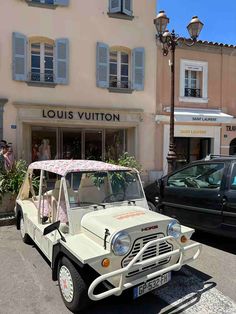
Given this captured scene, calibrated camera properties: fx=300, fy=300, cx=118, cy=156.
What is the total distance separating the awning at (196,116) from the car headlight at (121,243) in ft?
28.5

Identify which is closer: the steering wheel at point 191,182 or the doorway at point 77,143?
the steering wheel at point 191,182

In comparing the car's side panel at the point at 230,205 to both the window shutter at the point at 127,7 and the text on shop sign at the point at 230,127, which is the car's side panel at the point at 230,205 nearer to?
the text on shop sign at the point at 230,127

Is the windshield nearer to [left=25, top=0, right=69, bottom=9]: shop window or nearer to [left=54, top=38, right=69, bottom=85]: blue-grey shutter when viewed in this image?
[left=54, top=38, right=69, bottom=85]: blue-grey shutter

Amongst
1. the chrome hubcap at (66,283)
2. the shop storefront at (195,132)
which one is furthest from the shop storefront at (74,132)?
the chrome hubcap at (66,283)

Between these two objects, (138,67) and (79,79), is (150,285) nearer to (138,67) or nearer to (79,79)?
(79,79)

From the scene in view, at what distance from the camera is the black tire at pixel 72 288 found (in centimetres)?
294

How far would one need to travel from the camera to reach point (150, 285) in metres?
3.07

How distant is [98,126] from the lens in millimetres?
11375

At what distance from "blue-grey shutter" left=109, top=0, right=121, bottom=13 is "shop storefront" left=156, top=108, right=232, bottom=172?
423 cm

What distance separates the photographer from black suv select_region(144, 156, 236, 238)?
15.5ft

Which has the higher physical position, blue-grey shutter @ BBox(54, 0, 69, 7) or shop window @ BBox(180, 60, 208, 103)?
blue-grey shutter @ BBox(54, 0, 69, 7)

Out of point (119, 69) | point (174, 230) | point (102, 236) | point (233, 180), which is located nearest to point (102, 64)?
point (119, 69)

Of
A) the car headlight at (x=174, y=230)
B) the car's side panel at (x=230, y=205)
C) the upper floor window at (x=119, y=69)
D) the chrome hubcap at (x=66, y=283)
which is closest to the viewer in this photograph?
the chrome hubcap at (x=66, y=283)

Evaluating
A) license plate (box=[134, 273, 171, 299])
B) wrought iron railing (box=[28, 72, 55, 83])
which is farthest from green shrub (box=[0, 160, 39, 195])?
license plate (box=[134, 273, 171, 299])
